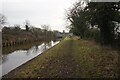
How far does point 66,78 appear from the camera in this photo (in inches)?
354

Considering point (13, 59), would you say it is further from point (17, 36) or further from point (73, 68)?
point (17, 36)

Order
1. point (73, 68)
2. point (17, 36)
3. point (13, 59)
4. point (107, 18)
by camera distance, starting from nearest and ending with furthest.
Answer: point (73, 68) → point (13, 59) → point (107, 18) → point (17, 36)

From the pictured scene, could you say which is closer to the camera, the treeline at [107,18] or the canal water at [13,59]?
the canal water at [13,59]

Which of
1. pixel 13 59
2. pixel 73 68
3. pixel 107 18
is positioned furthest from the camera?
pixel 107 18

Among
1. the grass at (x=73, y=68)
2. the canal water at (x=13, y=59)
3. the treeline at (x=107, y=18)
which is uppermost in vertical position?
the treeline at (x=107, y=18)

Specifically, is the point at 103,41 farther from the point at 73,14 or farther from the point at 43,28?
the point at 43,28

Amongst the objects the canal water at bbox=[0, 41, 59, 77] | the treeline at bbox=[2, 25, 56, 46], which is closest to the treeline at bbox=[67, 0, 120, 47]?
the canal water at bbox=[0, 41, 59, 77]

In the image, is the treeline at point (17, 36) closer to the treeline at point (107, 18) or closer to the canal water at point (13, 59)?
the canal water at point (13, 59)

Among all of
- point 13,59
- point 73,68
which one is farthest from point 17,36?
point 73,68

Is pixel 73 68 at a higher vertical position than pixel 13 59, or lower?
higher

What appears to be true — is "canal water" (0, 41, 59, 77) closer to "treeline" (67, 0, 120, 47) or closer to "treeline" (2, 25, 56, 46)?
"treeline" (67, 0, 120, 47)

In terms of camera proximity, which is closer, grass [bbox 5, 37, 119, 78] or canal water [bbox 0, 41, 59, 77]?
grass [bbox 5, 37, 119, 78]

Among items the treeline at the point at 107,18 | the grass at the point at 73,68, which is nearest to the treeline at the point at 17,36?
the treeline at the point at 107,18

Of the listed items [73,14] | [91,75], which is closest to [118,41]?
[91,75]
